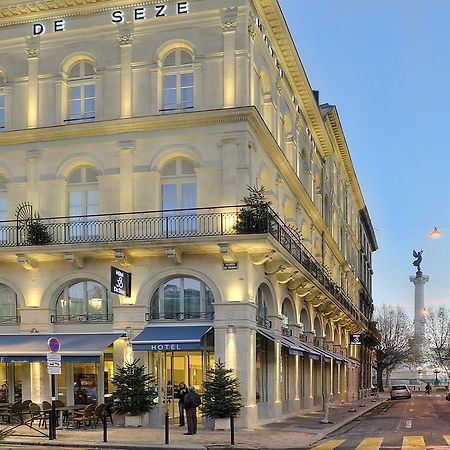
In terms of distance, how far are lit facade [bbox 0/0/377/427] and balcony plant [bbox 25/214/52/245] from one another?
0.05 metres

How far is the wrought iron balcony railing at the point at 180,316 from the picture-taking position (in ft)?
85.6

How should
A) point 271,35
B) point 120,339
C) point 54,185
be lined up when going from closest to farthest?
point 120,339, point 54,185, point 271,35

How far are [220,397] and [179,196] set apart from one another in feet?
23.9

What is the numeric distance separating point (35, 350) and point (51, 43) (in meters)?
11.3

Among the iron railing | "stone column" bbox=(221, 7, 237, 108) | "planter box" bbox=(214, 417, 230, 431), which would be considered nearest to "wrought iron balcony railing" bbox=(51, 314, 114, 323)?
the iron railing

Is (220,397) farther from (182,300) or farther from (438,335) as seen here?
(438,335)

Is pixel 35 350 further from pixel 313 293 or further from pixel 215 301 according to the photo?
pixel 313 293

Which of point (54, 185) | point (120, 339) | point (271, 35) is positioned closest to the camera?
point (120, 339)

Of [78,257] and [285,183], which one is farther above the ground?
[285,183]

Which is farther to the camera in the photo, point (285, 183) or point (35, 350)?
point (285, 183)

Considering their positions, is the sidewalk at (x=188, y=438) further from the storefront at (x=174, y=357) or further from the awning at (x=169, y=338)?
the awning at (x=169, y=338)

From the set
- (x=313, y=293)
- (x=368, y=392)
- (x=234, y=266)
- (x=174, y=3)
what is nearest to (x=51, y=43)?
(x=174, y=3)

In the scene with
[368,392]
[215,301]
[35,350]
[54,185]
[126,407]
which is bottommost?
[368,392]

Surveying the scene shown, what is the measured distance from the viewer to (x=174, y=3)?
27.3 m
